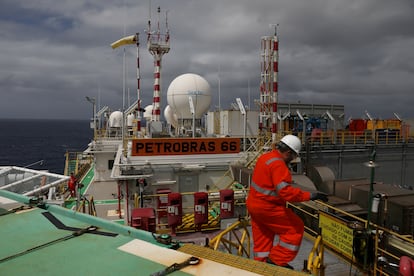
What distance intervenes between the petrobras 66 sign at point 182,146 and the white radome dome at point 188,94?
13.9 feet

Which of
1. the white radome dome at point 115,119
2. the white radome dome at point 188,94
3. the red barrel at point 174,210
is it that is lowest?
the red barrel at point 174,210

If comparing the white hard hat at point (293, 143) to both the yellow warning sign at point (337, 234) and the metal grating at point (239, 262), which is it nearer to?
the metal grating at point (239, 262)

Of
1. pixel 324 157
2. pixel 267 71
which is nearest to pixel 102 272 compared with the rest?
pixel 267 71

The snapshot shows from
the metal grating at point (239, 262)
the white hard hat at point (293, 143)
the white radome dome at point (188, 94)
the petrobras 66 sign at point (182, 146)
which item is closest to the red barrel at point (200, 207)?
the petrobras 66 sign at point (182, 146)

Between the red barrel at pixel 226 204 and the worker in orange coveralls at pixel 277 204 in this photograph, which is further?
the red barrel at pixel 226 204

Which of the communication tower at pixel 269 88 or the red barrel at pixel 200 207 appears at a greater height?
the communication tower at pixel 269 88

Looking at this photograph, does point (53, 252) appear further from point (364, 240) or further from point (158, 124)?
point (158, 124)

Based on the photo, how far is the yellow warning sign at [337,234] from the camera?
5.53 m

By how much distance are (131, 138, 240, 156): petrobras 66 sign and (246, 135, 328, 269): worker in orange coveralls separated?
8.74m

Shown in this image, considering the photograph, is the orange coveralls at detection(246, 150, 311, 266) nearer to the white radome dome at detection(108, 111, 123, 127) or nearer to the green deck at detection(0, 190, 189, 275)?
the green deck at detection(0, 190, 189, 275)

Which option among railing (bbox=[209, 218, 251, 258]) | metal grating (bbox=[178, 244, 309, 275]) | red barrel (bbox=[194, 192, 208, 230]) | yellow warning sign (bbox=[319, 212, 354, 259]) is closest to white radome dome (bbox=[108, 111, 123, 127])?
red barrel (bbox=[194, 192, 208, 230])

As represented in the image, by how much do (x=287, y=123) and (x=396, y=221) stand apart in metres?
14.3

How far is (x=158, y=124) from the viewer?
15.8 m

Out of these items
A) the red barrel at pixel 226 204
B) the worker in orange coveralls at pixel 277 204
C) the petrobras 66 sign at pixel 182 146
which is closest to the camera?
the worker in orange coveralls at pixel 277 204
